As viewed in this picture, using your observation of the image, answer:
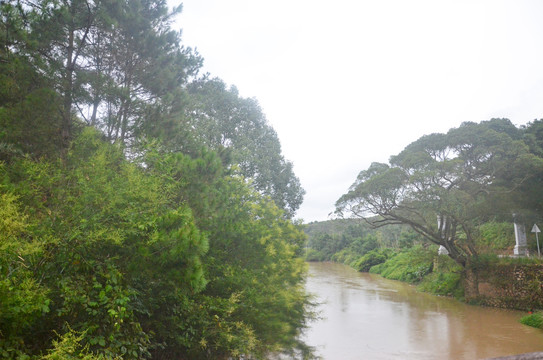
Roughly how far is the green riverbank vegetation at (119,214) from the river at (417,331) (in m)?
2.03

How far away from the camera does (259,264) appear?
17.9 feet

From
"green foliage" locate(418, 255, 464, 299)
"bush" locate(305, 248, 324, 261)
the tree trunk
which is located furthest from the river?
"bush" locate(305, 248, 324, 261)

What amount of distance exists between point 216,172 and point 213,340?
2074mm

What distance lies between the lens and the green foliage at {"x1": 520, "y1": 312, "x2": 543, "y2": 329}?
9.34m

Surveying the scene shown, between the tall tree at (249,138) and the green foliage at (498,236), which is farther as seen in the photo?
the green foliage at (498,236)

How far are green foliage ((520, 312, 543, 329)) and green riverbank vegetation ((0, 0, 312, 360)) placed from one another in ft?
22.2

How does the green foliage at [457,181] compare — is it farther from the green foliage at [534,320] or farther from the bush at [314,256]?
the bush at [314,256]

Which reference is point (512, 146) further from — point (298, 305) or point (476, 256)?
point (298, 305)

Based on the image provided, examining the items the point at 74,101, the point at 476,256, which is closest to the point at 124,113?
the point at 74,101

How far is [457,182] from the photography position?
12539mm

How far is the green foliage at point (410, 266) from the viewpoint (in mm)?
14820

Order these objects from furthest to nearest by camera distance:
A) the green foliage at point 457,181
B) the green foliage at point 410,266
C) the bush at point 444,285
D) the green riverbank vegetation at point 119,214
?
1. the green foliage at point 410,266
2. the bush at point 444,285
3. the green foliage at point 457,181
4. the green riverbank vegetation at point 119,214

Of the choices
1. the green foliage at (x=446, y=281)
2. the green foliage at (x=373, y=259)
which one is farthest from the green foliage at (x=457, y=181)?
the green foliage at (x=373, y=259)

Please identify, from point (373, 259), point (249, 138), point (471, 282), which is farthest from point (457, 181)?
point (373, 259)
